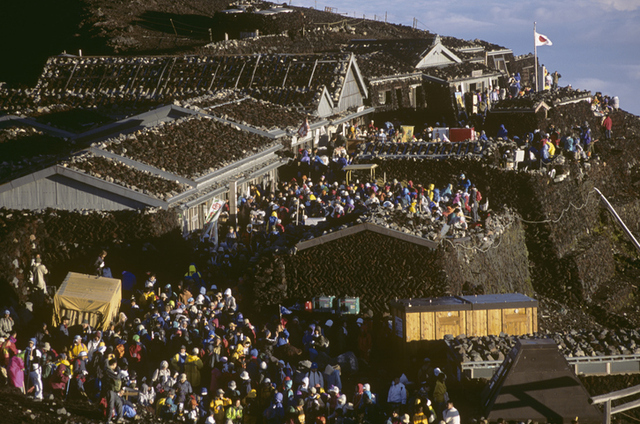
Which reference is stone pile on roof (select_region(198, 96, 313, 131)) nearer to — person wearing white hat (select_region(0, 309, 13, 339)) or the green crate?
the green crate

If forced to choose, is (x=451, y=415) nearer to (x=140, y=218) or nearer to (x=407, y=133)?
(x=140, y=218)

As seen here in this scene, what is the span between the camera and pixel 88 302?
27.6m

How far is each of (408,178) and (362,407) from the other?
21.2 meters

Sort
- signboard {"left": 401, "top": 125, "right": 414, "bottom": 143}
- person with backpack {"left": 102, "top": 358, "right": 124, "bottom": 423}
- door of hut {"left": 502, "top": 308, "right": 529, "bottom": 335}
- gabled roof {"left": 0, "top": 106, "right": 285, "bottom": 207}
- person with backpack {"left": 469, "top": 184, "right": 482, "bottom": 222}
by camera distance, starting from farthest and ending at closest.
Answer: signboard {"left": 401, "top": 125, "right": 414, "bottom": 143}
person with backpack {"left": 469, "top": 184, "right": 482, "bottom": 222}
gabled roof {"left": 0, "top": 106, "right": 285, "bottom": 207}
door of hut {"left": 502, "top": 308, "right": 529, "bottom": 335}
person with backpack {"left": 102, "top": 358, "right": 124, "bottom": 423}

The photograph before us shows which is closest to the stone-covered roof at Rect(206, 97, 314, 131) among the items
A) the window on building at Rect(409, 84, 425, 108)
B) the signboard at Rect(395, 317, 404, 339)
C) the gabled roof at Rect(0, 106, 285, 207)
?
the gabled roof at Rect(0, 106, 285, 207)

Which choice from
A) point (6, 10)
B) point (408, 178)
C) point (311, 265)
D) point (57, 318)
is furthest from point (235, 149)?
point (6, 10)

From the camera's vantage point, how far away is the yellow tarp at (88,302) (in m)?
27.6

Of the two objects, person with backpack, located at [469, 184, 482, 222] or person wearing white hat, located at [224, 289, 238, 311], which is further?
person with backpack, located at [469, 184, 482, 222]

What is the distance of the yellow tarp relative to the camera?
2759 centimetres

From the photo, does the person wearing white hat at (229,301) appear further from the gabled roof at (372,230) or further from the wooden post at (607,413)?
the wooden post at (607,413)

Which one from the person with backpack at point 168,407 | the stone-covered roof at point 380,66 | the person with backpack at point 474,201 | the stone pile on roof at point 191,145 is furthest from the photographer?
the stone-covered roof at point 380,66

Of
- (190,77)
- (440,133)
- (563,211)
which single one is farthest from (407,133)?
(190,77)

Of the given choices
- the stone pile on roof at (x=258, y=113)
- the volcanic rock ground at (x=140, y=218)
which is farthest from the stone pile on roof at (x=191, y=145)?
the stone pile on roof at (x=258, y=113)

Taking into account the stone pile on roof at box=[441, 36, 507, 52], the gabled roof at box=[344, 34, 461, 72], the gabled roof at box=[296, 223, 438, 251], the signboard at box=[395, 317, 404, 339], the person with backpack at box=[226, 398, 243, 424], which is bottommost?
the person with backpack at box=[226, 398, 243, 424]
